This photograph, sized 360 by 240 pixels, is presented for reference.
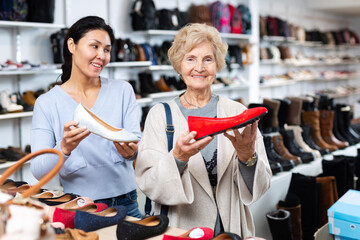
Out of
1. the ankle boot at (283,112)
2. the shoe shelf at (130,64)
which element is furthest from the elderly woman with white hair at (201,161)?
the shoe shelf at (130,64)

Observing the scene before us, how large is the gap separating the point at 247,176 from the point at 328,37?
9.69 metres

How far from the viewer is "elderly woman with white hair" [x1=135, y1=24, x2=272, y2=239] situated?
1.53 m

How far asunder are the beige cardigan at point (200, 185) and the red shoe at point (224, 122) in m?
0.19

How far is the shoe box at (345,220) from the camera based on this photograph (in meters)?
1.89

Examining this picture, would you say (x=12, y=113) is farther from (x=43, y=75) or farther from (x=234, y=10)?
(x=234, y=10)

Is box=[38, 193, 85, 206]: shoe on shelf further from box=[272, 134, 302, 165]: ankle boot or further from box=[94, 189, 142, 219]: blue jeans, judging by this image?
box=[272, 134, 302, 165]: ankle boot

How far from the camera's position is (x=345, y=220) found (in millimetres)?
1925

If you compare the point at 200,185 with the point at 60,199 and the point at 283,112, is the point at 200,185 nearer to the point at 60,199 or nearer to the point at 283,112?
the point at 60,199

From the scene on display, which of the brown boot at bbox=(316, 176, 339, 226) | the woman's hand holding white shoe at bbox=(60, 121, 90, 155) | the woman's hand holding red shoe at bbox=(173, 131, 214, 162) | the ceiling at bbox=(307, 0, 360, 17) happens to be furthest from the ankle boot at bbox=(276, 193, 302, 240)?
the ceiling at bbox=(307, 0, 360, 17)

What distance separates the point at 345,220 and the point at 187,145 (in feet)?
3.21

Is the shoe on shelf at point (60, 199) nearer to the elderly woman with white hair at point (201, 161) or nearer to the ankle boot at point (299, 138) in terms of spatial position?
the elderly woman with white hair at point (201, 161)

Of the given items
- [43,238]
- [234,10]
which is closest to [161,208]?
[43,238]

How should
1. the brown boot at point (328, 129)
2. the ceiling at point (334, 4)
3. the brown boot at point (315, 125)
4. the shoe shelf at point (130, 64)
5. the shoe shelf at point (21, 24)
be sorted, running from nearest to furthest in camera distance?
the shoe shelf at point (21, 24) < the brown boot at point (315, 125) < the brown boot at point (328, 129) < the shoe shelf at point (130, 64) < the ceiling at point (334, 4)

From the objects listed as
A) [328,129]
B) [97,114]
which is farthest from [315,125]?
[97,114]
